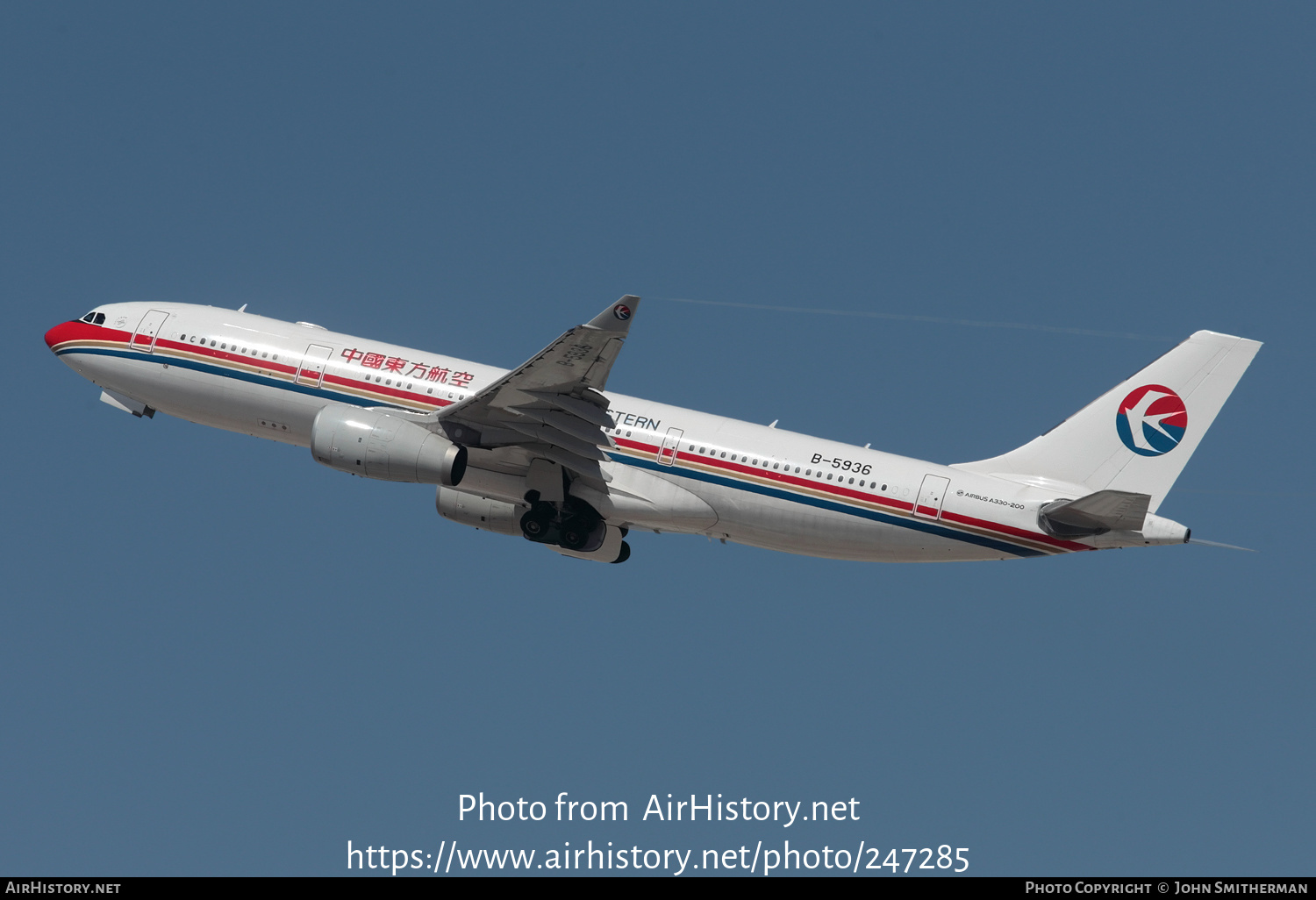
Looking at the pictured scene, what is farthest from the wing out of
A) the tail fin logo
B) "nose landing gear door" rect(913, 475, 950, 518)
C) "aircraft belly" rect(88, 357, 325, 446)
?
the tail fin logo

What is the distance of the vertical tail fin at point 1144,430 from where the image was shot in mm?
37406

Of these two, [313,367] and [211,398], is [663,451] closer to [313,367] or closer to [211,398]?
[313,367]

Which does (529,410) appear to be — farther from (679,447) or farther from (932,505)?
(932,505)

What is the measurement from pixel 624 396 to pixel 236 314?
11.8m

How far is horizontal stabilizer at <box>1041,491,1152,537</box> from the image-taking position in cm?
3447

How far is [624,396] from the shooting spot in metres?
40.1

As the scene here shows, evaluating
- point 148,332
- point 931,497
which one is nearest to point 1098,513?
point 931,497

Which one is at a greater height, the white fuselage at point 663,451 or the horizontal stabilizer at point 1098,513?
the white fuselage at point 663,451

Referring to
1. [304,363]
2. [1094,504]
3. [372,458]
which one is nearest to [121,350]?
[304,363]

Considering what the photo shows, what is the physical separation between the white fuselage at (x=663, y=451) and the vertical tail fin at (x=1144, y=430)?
115 cm

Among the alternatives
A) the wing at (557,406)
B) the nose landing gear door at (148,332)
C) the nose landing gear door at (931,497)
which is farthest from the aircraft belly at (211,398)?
the nose landing gear door at (931,497)

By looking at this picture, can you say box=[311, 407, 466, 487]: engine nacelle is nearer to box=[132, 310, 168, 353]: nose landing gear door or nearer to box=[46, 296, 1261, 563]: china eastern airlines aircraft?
box=[46, 296, 1261, 563]: china eastern airlines aircraft

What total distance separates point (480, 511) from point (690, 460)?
622 cm

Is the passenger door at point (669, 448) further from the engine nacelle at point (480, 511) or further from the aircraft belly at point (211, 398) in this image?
the aircraft belly at point (211, 398)
